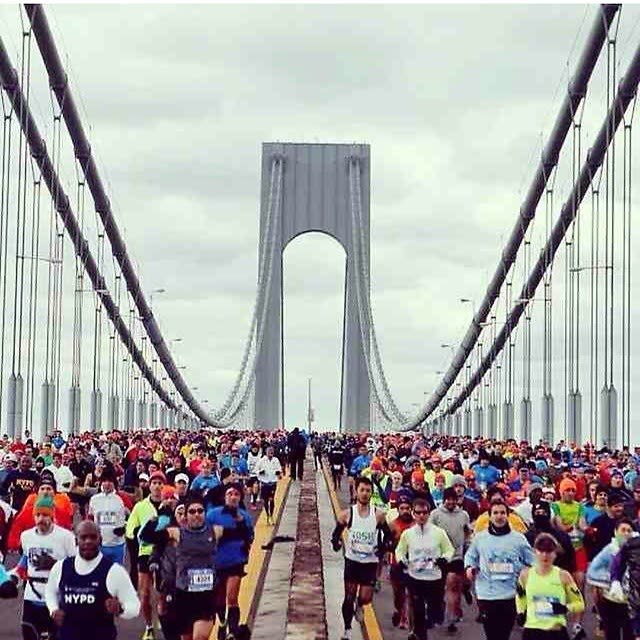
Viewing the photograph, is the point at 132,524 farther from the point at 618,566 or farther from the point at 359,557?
the point at 618,566

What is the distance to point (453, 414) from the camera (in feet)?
315

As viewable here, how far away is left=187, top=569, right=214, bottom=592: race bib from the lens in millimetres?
11750

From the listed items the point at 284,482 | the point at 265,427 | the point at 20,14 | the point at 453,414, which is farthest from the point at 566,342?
the point at 265,427

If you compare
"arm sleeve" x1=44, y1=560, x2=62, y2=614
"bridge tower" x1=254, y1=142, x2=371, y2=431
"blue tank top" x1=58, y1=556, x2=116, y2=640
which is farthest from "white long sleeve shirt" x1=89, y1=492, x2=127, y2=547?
"bridge tower" x1=254, y1=142, x2=371, y2=431

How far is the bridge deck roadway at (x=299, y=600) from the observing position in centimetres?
1473

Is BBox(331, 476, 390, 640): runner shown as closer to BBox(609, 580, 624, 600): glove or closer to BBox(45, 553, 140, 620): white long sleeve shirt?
BBox(609, 580, 624, 600): glove

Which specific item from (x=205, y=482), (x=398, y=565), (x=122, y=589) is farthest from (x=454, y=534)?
(x=122, y=589)

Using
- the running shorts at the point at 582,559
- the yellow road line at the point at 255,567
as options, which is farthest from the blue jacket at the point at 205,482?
the running shorts at the point at 582,559

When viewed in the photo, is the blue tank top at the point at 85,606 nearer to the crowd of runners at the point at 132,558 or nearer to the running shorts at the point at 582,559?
the crowd of runners at the point at 132,558

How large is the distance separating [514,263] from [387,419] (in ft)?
137

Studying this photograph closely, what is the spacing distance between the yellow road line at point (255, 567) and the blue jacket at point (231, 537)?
0.64 metres

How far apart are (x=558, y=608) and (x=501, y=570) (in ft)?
4.99

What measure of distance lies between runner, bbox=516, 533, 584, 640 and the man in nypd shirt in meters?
2.72

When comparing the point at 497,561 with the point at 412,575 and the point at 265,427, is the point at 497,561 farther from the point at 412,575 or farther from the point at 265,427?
the point at 265,427
